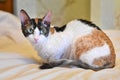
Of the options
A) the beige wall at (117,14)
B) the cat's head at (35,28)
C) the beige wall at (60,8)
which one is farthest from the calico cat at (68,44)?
the beige wall at (117,14)

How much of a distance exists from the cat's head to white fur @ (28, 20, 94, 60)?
2cm

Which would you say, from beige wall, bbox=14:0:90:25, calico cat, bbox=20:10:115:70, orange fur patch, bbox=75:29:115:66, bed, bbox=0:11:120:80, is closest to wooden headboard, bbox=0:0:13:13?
beige wall, bbox=14:0:90:25

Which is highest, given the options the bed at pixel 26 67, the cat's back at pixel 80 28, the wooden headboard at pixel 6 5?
the wooden headboard at pixel 6 5

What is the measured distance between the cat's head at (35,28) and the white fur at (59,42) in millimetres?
20

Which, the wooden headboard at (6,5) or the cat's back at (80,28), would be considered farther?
the wooden headboard at (6,5)

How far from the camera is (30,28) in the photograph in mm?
1128

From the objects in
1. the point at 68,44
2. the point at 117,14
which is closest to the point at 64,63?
the point at 68,44

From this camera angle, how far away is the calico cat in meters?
1.13

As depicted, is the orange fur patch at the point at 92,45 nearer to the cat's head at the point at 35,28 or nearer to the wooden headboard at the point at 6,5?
the cat's head at the point at 35,28

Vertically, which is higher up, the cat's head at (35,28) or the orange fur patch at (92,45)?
the cat's head at (35,28)

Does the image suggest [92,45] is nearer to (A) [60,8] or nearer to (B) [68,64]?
(B) [68,64]

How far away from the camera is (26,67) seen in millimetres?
1110

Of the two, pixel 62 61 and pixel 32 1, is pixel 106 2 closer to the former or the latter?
pixel 32 1

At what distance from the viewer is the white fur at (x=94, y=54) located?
1.16m
